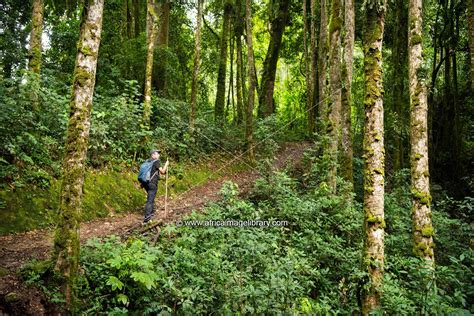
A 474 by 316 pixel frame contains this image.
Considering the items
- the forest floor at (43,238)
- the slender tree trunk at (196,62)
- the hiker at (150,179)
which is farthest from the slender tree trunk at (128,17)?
the hiker at (150,179)

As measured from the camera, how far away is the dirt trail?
6.04 meters

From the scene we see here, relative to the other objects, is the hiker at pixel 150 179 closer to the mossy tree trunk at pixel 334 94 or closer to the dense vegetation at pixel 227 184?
the dense vegetation at pixel 227 184

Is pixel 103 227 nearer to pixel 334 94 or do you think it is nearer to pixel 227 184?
pixel 227 184

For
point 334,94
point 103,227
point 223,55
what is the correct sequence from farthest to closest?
point 223,55 < point 334,94 < point 103,227

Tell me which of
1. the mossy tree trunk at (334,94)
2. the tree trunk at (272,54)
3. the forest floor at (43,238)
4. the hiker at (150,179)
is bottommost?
the forest floor at (43,238)

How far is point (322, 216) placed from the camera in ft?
31.1

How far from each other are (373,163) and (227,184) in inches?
188

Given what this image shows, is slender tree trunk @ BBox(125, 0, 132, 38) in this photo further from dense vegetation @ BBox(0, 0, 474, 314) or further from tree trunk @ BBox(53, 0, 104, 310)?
tree trunk @ BBox(53, 0, 104, 310)

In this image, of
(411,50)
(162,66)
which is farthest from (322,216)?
(162,66)

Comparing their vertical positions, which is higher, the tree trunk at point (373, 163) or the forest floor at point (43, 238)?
the tree trunk at point (373, 163)

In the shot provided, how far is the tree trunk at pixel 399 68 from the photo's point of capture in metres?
15.5

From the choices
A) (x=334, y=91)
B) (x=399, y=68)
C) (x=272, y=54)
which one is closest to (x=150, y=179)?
(x=334, y=91)

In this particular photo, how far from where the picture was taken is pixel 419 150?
297 inches

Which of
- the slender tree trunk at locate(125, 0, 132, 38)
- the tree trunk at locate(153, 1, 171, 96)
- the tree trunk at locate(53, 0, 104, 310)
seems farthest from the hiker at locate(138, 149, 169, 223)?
the slender tree trunk at locate(125, 0, 132, 38)
